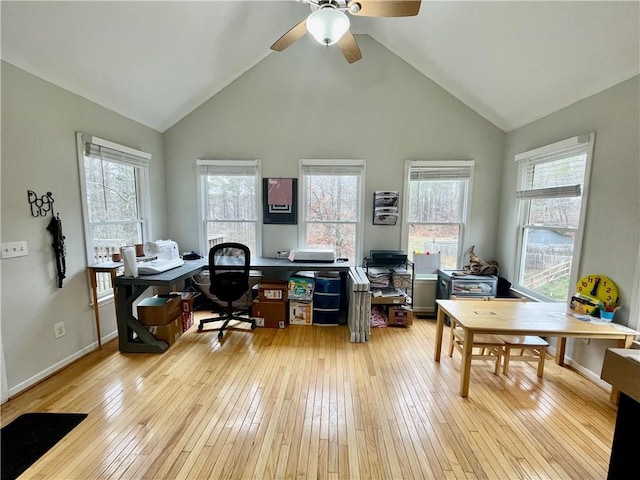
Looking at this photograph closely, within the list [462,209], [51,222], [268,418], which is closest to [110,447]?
[268,418]

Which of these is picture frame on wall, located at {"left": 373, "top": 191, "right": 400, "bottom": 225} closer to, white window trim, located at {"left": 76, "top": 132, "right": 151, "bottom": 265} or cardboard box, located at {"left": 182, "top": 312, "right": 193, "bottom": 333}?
cardboard box, located at {"left": 182, "top": 312, "right": 193, "bottom": 333}

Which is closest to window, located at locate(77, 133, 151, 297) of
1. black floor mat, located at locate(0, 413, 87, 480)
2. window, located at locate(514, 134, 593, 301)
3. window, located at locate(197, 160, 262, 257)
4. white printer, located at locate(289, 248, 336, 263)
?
window, located at locate(197, 160, 262, 257)

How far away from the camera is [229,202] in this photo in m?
3.80

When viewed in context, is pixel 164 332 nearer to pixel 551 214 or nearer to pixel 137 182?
pixel 137 182

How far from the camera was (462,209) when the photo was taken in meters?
3.70

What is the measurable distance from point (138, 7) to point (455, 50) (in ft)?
9.76

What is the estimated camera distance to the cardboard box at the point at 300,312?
3.35 metres

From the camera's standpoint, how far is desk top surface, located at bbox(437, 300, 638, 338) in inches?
77.0

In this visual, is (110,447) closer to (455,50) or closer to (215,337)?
(215,337)

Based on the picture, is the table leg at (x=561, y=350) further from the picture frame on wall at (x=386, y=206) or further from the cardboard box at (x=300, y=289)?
the cardboard box at (x=300, y=289)

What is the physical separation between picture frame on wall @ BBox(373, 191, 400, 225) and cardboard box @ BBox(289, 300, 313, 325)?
4.99 ft

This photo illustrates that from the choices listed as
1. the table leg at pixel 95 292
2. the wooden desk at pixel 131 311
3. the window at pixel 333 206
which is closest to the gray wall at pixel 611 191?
the window at pixel 333 206

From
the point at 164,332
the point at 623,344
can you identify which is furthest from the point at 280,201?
the point at 623,344

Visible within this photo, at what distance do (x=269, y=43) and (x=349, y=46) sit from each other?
5.22 feet
